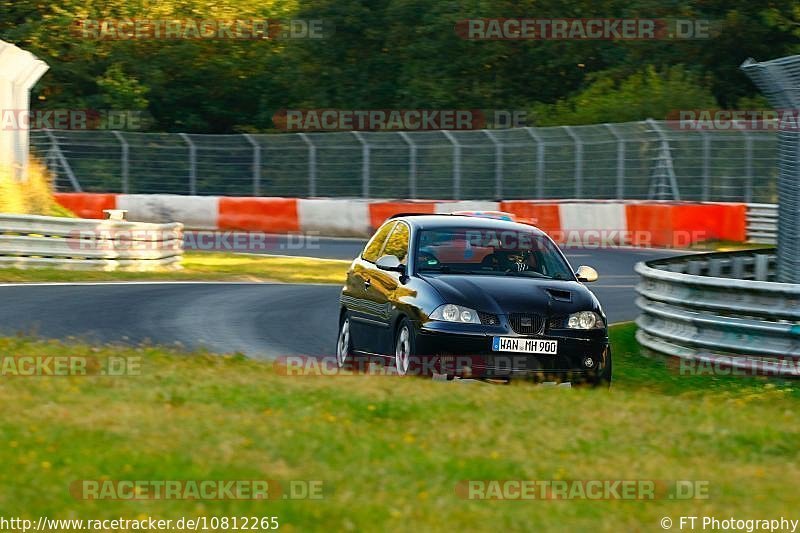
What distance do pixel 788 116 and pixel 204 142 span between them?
25383 mm

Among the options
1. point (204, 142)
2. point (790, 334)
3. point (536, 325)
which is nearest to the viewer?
point (536, 325)

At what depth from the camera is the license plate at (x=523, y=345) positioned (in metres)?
11.4

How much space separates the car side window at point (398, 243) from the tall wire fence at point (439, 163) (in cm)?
2059

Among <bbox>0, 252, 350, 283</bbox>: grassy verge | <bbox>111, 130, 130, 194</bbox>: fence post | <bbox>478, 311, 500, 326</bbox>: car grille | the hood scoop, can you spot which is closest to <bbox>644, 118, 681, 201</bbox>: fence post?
<bbox>0, 252, 350, 283</bbox>: grassy verge

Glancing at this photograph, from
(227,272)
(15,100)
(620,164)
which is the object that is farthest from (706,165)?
(15,100)

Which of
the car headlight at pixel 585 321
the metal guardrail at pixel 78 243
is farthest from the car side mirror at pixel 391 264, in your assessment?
the metal guardrail at pixel 78 243

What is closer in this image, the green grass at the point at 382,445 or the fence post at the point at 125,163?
the green grass at the point at 382,445

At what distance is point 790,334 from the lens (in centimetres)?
1257

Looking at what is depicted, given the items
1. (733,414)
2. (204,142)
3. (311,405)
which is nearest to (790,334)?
(733,414)

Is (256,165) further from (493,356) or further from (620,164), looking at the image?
(493,356)

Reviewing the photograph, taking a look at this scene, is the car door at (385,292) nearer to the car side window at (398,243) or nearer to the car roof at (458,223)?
the car side window at (398,243)

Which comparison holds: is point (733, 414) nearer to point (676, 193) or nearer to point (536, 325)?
point (536, 325)

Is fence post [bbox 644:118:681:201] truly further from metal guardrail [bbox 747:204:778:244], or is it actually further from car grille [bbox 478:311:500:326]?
car grille [bbox 478:311:500:326]

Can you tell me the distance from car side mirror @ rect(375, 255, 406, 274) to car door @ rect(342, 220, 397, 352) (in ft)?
1.33
